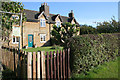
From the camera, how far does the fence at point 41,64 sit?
344 cm

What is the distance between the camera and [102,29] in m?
18.4

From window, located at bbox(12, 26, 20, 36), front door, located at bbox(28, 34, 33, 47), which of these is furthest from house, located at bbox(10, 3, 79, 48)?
window, located at bbox(12, 26, 20, 36)

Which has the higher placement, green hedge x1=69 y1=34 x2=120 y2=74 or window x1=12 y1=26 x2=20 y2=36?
window x1=12 y1=26 x2=20 y2=36

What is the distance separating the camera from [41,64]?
3.59 m

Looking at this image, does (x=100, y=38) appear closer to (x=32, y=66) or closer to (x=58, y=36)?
(x=32, y=66)

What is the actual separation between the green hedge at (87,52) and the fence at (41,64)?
37 cm

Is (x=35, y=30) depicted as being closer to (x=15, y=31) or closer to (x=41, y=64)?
(x=15, y=31)

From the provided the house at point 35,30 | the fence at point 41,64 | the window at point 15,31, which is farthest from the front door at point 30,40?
the window at point 15,31

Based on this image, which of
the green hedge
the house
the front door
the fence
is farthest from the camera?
the front door

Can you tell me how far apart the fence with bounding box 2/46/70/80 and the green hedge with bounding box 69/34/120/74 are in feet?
1.20

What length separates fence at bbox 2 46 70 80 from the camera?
135 inches

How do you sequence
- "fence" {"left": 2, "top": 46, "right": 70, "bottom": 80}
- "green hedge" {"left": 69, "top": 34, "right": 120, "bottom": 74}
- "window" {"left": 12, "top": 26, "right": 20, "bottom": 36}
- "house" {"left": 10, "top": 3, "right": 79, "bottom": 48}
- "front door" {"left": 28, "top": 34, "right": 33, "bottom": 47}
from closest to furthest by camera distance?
"fence" {"left": 2, "top": 46, "right": 70, "bottom": 80}
"green hedge" {"left": 69, "top": 34, "right": 120, "bottom": 74}
"window" {"left": 12, "top": 26, "right": 20, "bottom": 36}
"house" {"left": 10, "top": 3, "right": 79, "bottom": 48}
"front door" {"left": 28, "top": 34, "right": 33, "bottom": 47}

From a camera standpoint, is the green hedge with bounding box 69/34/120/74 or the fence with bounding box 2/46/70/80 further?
the green hedge with bounding box 69/34/120/74

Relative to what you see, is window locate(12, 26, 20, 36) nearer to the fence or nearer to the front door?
the fence
